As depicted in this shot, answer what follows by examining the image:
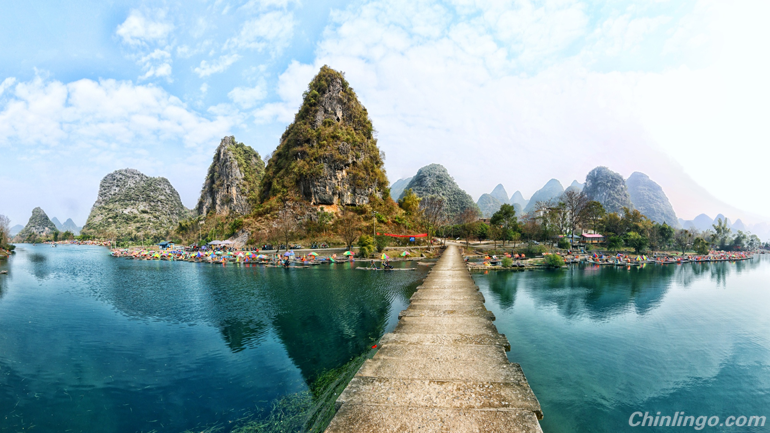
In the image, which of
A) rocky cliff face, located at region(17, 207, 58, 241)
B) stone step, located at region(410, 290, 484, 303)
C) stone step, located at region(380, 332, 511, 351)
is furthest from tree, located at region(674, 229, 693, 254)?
rocky cliff face, located at region(17, 207, 58, 241)

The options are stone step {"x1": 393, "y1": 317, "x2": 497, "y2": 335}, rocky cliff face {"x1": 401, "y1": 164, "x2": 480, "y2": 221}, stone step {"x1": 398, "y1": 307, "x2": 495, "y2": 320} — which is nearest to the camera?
stone step {"x1": 393, "y1": 317, "x2": 497, "y2": 335}

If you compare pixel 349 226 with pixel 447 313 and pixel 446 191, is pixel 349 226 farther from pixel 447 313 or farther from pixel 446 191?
pixel 446 191

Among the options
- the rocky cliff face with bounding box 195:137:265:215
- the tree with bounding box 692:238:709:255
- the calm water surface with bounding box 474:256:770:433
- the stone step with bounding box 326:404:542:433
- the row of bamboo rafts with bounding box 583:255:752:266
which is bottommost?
the calm water surface with bounding box 474:256:770:433

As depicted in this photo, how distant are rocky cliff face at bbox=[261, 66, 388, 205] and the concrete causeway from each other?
225 ft

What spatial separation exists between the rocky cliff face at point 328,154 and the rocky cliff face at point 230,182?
2622 cm

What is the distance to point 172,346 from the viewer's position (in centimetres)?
1747

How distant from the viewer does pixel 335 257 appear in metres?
51.4

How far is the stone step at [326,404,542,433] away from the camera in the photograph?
7773mm

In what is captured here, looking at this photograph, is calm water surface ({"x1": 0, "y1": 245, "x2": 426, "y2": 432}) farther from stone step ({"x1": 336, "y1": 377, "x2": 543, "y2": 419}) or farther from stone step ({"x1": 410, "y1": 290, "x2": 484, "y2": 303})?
stone step ({"x1": 336, "y1": 377, "x2": 543, "y2": 419})

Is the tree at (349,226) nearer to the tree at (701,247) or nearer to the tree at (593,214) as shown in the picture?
the tree at (593,214)

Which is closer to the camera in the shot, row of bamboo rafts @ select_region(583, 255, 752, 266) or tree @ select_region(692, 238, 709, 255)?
row of bamboo rafts @ select_region(583, 255, 752, 266)

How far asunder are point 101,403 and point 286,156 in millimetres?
83729

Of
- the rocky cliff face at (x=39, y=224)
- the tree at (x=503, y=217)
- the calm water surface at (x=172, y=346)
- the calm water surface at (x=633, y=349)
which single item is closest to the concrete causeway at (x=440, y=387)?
the calm water surface at (x=633, y=349)

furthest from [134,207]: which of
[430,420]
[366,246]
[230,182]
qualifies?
[430,420]
